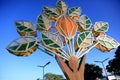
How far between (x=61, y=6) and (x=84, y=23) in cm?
263

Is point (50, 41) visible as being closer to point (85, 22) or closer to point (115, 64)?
point (85, 22)

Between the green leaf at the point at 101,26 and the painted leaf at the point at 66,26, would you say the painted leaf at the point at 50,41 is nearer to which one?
the painted leaf at the point at 66,26

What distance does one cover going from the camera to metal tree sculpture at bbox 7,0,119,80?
512 inches


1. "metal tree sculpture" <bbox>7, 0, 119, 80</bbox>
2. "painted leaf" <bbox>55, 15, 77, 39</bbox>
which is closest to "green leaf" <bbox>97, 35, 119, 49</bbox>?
"metal tree sculpture" <bbox>7, 0, 119, 80</bbox>

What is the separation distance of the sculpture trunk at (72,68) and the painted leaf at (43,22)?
2788 mm

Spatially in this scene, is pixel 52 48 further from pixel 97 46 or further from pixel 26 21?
pixel 97 46

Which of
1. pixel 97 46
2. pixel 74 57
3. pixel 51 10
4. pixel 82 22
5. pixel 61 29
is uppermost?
pixel 51 10

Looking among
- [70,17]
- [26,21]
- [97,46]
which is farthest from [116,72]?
[26,21]

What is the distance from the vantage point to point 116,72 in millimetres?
29531

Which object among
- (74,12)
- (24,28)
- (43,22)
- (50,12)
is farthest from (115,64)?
(24,28)

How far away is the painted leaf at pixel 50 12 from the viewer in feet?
50.9

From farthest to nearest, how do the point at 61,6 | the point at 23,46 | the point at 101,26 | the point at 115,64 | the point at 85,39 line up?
the point at 115,64, the point at 101,26, the point at 61,6, the point at 85,39, the point at 23,46

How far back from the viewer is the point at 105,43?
51.5 feet

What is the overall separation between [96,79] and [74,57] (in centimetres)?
2515
